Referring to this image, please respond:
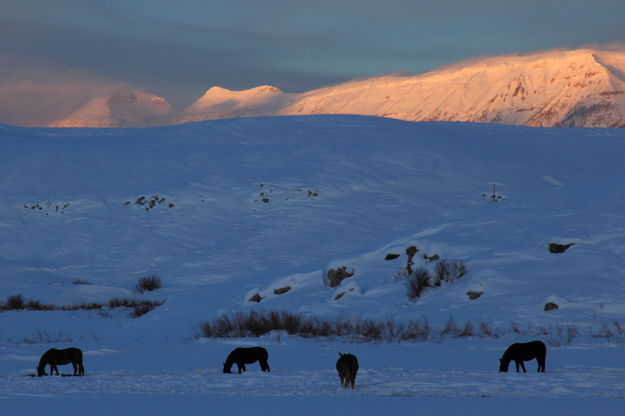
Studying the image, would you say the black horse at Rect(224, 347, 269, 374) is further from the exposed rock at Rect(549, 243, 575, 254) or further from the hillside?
the exposed rock at Rect(549, 243, 575, 254)

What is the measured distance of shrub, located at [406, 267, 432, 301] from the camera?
20.0m

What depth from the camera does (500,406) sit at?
824cm

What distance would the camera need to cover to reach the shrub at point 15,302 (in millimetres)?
27072

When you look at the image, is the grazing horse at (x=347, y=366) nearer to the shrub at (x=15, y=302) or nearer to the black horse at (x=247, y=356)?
the black horse at (x=247, y=356)

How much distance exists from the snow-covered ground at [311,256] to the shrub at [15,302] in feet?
3.81

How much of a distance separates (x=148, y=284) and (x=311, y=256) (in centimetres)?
662

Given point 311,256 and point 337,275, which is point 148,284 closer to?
point 311,256

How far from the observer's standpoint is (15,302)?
27.3 metres

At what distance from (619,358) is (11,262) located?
88.2ft

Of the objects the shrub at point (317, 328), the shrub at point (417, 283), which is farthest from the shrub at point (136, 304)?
the shrub at point (417, 283)

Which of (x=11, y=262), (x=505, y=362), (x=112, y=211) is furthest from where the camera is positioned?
(x=112, y=211)

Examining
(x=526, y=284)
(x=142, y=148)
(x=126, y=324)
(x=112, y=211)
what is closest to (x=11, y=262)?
(x=112, y=211)

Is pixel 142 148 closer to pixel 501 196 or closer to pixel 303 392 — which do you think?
pixel 501 196

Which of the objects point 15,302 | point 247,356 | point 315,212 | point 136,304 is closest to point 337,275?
point 136,304
